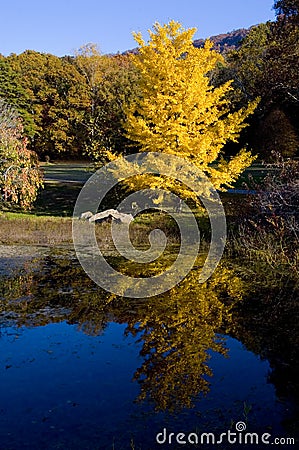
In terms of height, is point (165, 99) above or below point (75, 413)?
above

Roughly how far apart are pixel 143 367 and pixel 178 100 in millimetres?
11104

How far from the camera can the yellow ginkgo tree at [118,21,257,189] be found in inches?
621

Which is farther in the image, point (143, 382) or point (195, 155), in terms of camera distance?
point (195, 155)

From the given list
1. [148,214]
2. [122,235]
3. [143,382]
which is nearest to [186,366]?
[143,382]

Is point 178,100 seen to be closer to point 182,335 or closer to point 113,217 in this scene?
point 113,217

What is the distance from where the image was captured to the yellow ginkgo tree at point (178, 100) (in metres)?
15.8

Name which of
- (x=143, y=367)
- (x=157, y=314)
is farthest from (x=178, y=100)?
(x=143, y=367)

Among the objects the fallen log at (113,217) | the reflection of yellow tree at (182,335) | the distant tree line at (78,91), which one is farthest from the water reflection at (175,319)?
the distant tree line at (78,91)

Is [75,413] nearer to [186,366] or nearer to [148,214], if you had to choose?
[186,366]

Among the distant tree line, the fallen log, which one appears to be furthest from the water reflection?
the distant tree line

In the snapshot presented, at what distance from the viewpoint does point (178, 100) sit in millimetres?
16031

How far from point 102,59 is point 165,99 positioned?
3079 centimetres

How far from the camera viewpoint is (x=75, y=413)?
538cm

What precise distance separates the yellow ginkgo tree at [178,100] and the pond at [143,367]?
6.59 metres
